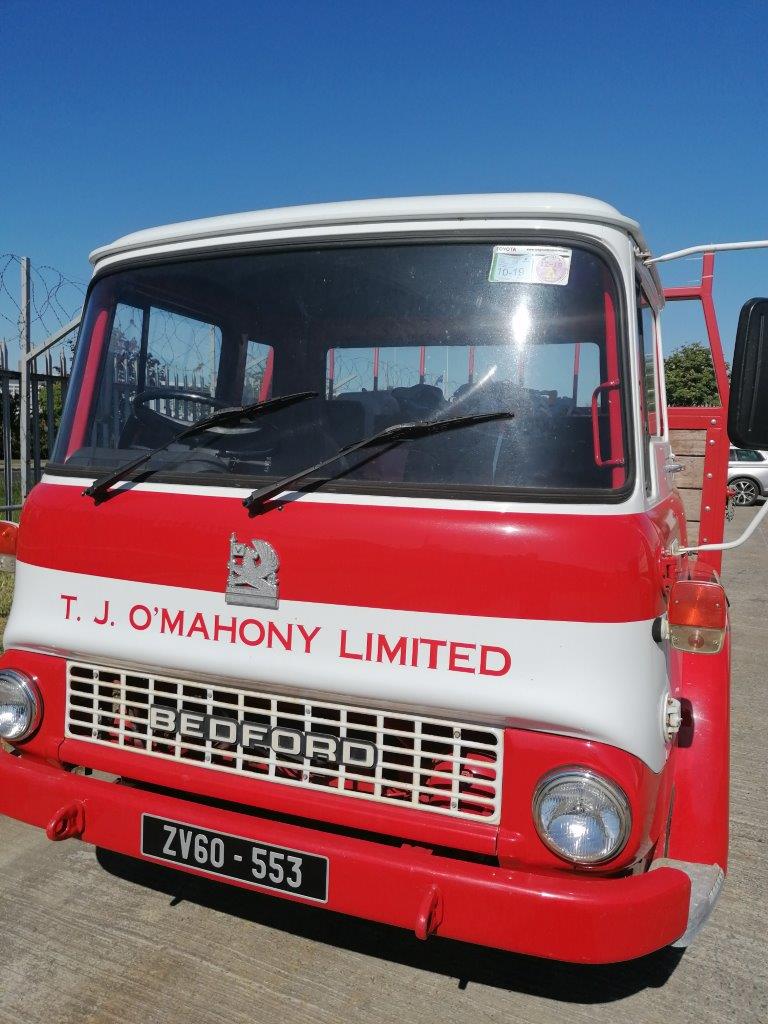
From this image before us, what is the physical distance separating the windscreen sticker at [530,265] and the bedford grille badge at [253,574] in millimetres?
1015

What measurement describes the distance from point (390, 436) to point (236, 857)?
124 cm

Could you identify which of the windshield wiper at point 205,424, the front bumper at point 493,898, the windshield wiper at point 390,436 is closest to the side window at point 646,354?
the windshield wiper at point 390,436

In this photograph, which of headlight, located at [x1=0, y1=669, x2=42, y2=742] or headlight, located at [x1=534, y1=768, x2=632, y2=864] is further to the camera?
headlight, located at [x1=0, y1=669, x2=42, y2=742]

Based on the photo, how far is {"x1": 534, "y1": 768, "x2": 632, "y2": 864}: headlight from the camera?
216cm

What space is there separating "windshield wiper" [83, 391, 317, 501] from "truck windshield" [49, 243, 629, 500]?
0.02 m

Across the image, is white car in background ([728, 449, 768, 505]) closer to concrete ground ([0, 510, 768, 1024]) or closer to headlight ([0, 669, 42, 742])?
concrete ground ([0, 510, 768, 1024])

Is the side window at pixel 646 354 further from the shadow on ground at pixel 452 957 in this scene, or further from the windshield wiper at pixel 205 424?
the shadow on ground at pixel 452 957

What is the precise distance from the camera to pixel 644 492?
94.6 inches

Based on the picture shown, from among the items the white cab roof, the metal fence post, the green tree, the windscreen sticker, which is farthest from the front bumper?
the metal fence post

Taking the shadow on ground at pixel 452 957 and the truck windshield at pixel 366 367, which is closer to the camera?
the truck windshield at pixel 366 367

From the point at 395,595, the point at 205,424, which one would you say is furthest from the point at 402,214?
the point at 395,595

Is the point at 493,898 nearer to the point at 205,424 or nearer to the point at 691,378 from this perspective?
the point at 205,424

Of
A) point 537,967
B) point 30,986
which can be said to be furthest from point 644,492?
point 30,986

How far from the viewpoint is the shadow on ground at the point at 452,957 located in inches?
108
